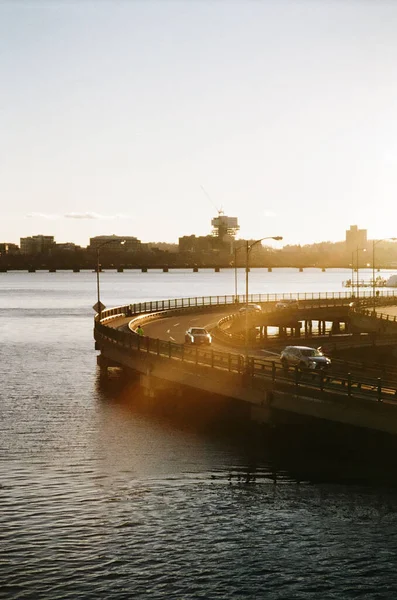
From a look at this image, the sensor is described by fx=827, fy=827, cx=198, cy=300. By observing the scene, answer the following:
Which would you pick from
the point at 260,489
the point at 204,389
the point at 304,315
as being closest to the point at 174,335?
Result: the point at 204,389

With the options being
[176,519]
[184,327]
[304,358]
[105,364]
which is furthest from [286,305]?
[176,519]

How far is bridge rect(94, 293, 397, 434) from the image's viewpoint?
42.7 meters

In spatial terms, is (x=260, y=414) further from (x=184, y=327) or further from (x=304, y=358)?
(x=184, y=327)

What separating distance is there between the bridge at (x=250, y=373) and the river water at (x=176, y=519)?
2708 millimetres

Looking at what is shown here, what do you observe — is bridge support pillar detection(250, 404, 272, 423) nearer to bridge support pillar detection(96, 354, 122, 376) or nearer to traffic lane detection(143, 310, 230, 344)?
bridge support pillar detection(96, 354, 122, 376)

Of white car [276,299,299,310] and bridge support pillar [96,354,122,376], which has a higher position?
white car [276,299,299,310]

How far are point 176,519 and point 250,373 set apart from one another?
17.0m

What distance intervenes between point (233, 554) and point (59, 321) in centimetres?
12366

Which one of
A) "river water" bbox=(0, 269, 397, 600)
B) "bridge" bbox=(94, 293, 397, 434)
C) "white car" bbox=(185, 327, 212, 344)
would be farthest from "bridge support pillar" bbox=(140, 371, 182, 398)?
"white car" bbox=(185, 327, 212, 344)

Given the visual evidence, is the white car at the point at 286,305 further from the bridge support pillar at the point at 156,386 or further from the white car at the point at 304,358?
the bridge support pillar at the point at 156,386

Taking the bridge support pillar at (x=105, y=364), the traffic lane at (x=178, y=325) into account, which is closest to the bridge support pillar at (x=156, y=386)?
the bridge support pillar at (x=105, y=364)

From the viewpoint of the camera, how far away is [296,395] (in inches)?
1795

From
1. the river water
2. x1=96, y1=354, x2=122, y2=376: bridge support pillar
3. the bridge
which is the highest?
the bridge

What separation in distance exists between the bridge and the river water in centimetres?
271
